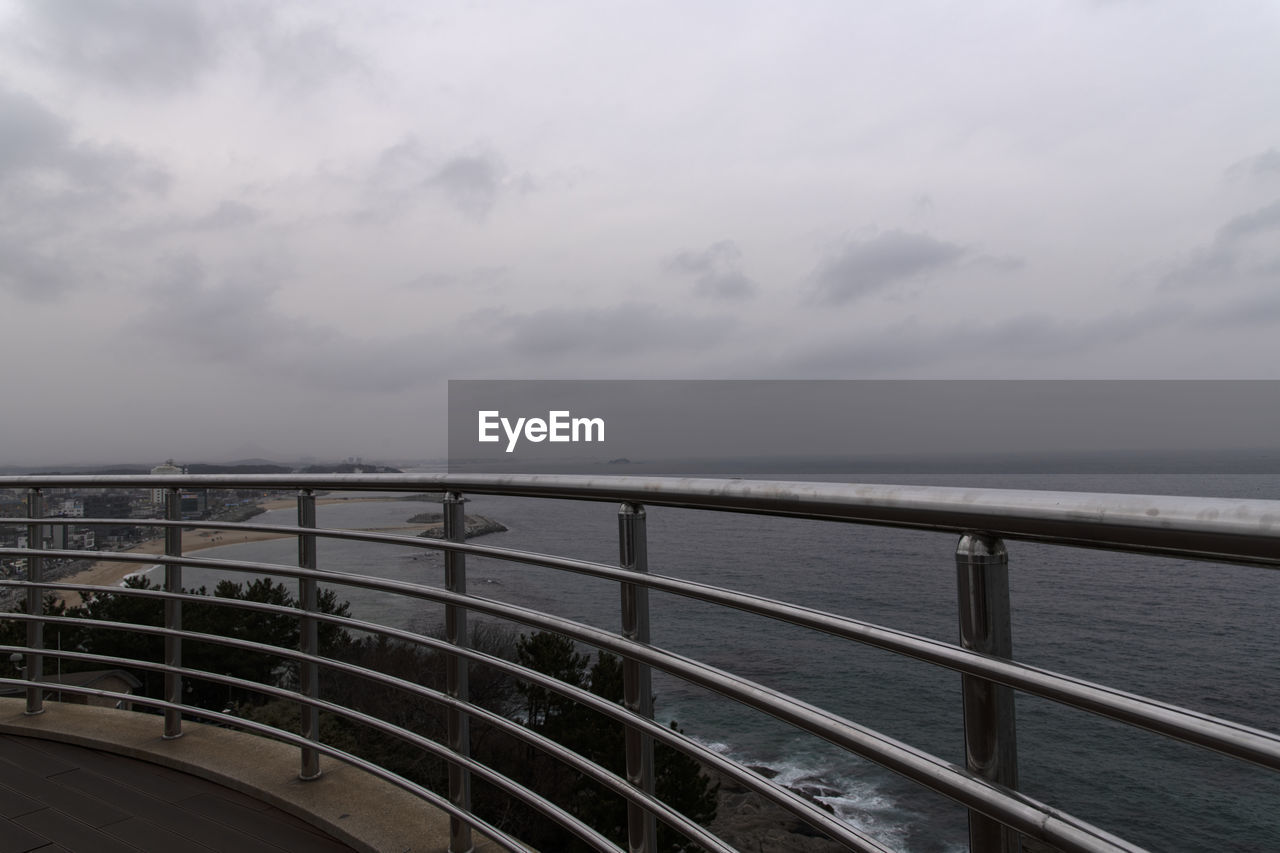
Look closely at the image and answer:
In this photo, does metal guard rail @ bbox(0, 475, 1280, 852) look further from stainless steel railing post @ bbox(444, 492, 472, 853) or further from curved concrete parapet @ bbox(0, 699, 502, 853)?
curved concrete parapet @ bbox(0, 699, 502, 853)

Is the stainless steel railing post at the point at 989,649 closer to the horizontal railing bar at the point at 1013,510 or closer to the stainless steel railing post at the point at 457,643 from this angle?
the horizontal railing bar at the point at 1013,510

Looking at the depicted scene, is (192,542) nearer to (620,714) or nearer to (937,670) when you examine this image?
(620,714)

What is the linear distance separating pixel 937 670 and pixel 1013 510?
17.4 metres

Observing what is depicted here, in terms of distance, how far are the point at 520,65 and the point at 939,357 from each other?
180 ft

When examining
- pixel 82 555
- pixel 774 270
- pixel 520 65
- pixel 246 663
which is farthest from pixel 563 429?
pixel 82 555

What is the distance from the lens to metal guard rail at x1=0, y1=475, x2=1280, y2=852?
2.23 feet

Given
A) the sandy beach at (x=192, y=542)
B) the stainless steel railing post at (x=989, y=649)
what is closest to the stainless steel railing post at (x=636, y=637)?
the stainless steel railing post at (x=989, y=649)

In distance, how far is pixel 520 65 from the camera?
2686 centimetres

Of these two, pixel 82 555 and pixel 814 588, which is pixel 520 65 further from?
pixel 82 555

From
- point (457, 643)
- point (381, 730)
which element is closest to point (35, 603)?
point (381, 730)

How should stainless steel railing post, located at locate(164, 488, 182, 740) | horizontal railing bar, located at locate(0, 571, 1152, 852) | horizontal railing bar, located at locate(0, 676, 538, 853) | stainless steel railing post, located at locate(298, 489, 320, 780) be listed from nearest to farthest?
horizontal railing bar, located at locate(0, 571, 1152, 852), horizontal railing bar, located at locate(0, 676, 538, 853), stainless steel railing post, located at locate(298, 489, 320, 780), stainless steel railing post, located at locate(164, 488, 182, 740)

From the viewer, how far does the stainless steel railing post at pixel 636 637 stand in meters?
1.50

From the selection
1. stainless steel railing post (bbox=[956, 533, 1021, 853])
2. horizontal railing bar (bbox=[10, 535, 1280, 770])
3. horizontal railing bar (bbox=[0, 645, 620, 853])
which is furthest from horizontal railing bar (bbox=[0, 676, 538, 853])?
stainless steel railing post (bbox=[956, 533, 1021, 853])

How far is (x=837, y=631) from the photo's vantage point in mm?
964
